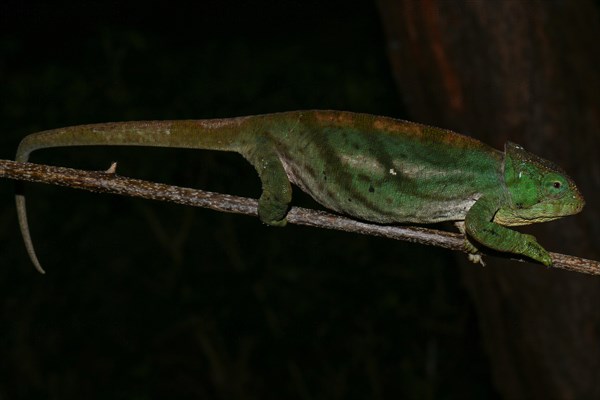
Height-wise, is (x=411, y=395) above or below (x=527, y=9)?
below

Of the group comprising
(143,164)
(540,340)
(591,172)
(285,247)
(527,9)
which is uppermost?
(527,9)

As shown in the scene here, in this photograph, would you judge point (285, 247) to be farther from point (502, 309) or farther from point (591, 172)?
point (591, 172)

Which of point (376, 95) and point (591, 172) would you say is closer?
point (591, 172)

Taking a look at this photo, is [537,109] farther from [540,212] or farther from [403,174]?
[403,174]

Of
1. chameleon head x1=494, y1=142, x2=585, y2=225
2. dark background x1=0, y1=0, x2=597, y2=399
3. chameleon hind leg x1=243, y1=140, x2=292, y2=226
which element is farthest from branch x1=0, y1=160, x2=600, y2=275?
dark background x1=0, y1=0, x2=597, y2=399

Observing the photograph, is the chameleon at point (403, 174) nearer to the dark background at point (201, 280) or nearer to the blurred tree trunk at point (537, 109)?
the blurred tree trunk at point (537, 109)

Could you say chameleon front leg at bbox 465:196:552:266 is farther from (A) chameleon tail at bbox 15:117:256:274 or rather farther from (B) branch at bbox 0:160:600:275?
(A) chameleon tail at bbox 15:117:256:274

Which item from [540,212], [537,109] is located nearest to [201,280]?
[537,109]

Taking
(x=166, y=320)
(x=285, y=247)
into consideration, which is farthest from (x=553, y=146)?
(x=166, y=320)
